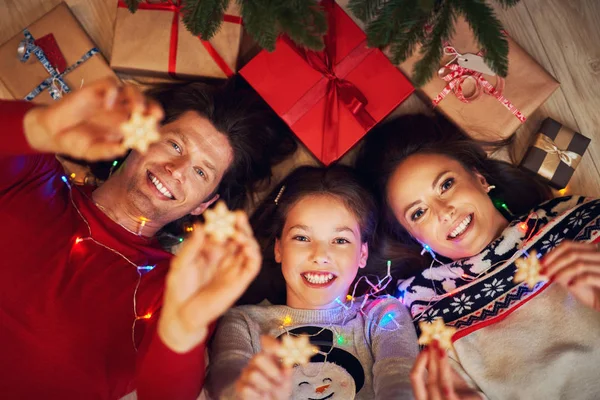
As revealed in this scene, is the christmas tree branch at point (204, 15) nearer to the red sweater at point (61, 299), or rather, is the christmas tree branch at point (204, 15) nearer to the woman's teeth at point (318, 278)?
the red sweater at point (61, 299)

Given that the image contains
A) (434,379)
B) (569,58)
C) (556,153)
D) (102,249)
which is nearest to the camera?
(434,379)

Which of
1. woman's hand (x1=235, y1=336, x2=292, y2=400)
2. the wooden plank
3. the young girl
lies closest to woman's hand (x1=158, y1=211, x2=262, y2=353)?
woman's hand (x1=235, y1=336, x2=292, y2=400)

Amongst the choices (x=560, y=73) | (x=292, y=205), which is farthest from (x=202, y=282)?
(x=560, y=73)

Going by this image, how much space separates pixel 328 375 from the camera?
1.60 metres

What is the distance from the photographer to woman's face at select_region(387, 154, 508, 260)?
1617 mm

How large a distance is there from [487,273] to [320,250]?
0.56 meters

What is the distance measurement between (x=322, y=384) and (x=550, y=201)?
96 cm

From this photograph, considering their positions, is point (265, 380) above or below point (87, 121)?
below

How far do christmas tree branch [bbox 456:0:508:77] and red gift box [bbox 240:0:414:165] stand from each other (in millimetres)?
520

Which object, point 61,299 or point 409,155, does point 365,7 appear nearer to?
point 409,155

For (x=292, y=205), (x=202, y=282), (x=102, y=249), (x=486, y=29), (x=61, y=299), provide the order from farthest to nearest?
1. (x=292, y=205)
2. (x=102, y=249)
3. (x=61, y=299)
4. (x=202, y=282)
5. (x=486, y=29)

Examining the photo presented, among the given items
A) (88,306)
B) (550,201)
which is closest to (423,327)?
(550,201)

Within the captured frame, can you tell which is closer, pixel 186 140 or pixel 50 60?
pixel 186 140

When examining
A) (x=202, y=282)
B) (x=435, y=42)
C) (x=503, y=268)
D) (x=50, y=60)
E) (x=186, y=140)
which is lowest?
(x=503, y=268)
